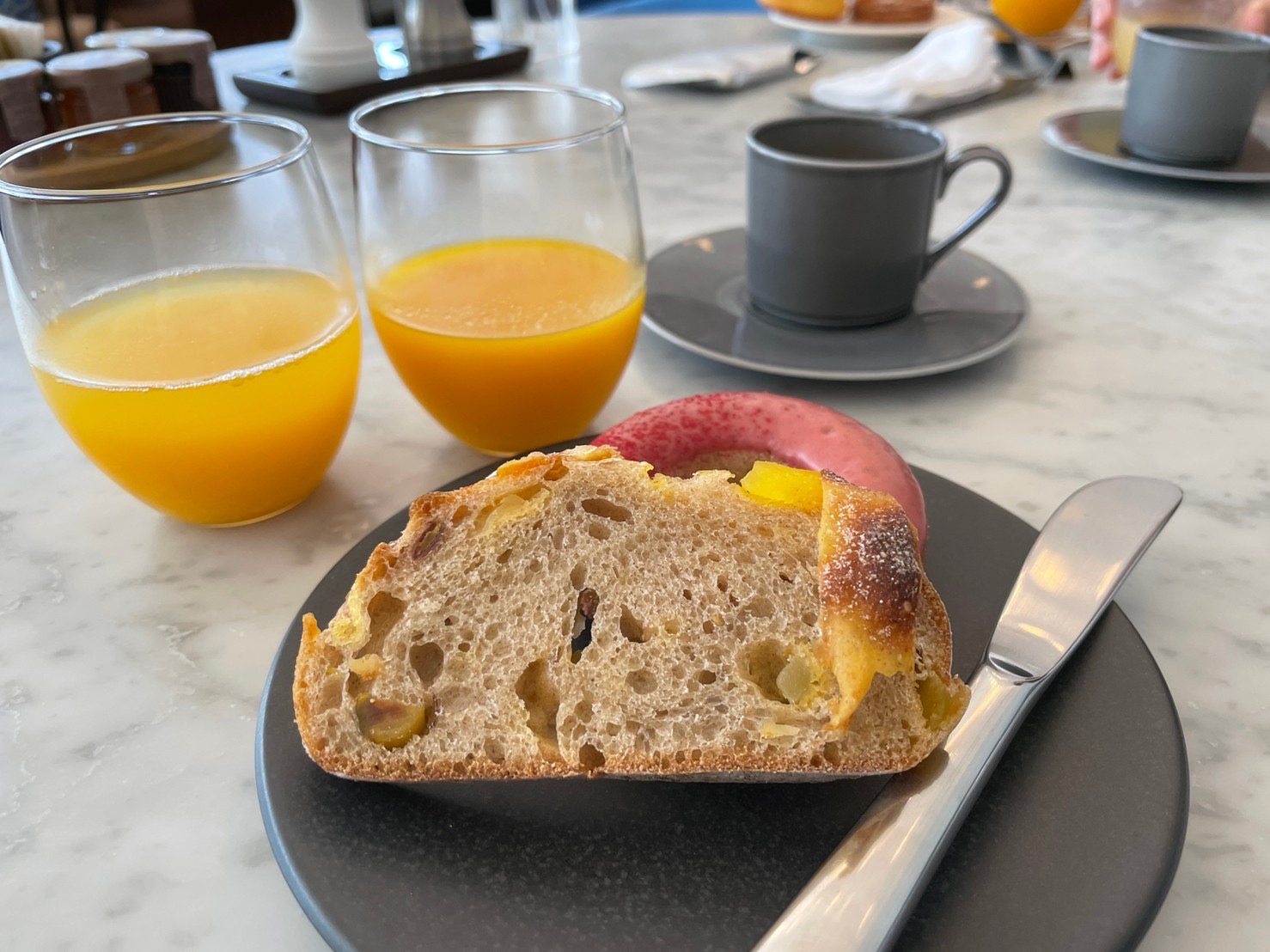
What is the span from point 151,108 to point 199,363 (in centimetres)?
101

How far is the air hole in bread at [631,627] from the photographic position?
566 mm

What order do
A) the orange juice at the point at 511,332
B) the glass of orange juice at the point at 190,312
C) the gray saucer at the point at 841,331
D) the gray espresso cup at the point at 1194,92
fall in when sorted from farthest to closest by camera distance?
the gray espresso cup at the point at 1194,92
the gray saucer at the point at 841,331
the orange juice at the point at 511,332
the glass of orange juice at the point at 190,312

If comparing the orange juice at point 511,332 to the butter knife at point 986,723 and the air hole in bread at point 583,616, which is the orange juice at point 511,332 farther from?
the butter knife at point 986,723

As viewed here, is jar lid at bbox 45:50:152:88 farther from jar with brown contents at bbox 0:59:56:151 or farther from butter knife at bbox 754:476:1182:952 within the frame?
butter knife at bbox 754:476:1182:952

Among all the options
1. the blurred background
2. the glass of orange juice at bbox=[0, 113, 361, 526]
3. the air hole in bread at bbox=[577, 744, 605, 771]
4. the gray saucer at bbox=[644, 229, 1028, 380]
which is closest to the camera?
the air hole in bread at bbox=[577, 744, 605, 771]

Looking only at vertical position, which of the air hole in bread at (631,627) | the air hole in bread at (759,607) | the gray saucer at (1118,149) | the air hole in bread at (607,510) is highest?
the air hole in bread at (607,510)

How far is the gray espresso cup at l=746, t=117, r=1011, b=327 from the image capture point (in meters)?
0.94

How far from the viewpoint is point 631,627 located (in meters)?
0.57

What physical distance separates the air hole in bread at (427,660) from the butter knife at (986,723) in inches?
9.3

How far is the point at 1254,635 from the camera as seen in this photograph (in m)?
0.66

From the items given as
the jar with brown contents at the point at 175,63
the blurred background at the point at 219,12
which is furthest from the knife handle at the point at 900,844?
the blurred background at the point at 219,12

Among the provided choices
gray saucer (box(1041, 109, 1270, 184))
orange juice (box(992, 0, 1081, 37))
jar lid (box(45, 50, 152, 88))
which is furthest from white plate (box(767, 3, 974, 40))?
jar lid (box(45, 50, 152, 88))

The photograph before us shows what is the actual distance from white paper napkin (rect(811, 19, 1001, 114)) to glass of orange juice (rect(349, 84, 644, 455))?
955mm

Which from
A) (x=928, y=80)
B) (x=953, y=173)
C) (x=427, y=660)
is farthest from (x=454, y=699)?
(x=928, y=80)
